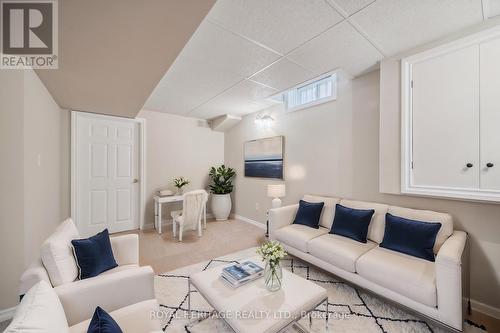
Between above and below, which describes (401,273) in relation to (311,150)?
below

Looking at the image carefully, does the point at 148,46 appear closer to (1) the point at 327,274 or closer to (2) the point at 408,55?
(2) the point at 408,55

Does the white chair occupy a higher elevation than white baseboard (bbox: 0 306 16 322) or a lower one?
higher

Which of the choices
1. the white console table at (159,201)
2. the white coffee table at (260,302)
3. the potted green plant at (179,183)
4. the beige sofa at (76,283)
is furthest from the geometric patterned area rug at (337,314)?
the potted green plant at (179,183)

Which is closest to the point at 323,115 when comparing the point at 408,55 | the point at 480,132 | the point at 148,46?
the point at 408,55

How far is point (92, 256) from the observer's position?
1.50 meters

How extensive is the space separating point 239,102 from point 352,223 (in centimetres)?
272

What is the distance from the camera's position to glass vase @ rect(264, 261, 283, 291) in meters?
1.49

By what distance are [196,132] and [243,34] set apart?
3261 millimetres

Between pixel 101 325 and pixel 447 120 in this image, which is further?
pixel 447 120

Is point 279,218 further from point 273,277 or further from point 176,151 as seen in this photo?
point 176,151

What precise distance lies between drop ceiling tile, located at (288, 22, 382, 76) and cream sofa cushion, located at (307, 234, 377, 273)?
6.67 ft

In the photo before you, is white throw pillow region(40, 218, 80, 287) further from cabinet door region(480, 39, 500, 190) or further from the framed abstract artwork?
cabinet door region(480, 39, 500, 190)

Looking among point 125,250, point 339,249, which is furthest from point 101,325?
point 339,249

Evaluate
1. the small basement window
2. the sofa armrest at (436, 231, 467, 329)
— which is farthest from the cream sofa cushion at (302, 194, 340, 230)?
the small basement window
